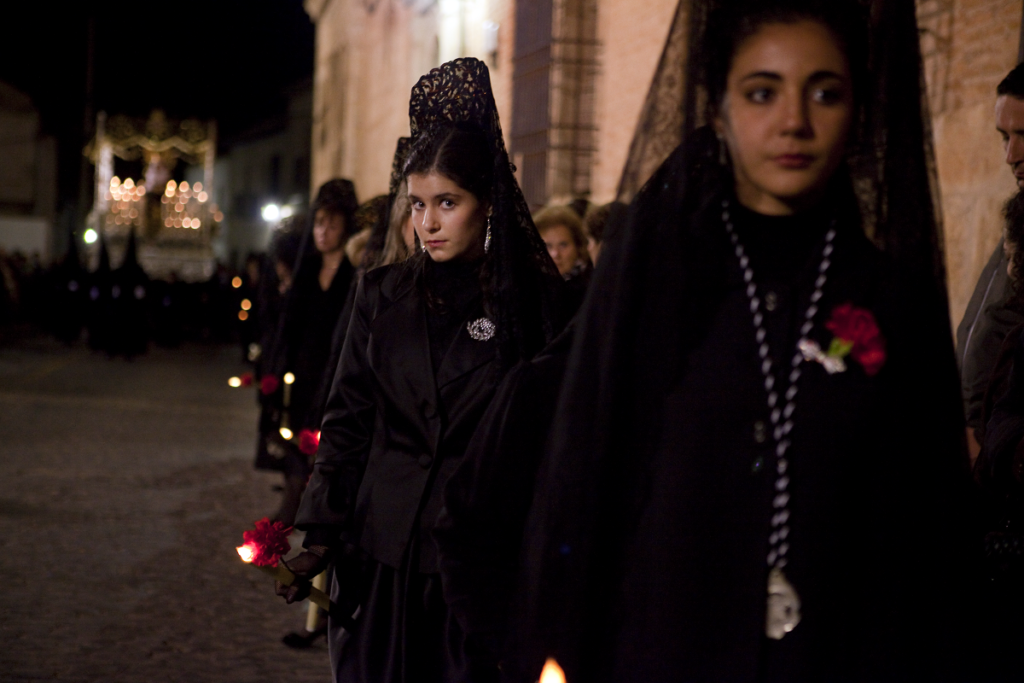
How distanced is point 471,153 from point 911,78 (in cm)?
150

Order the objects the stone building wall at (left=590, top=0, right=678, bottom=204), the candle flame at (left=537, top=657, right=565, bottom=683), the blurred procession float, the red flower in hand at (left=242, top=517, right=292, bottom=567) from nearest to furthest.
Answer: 1. the candle flame at (left=537, top=657, right=565, bottom=683)
2. the red flower in hand at (left=242, top=517, right=292, bottom=567)
3. the stone building wall at (left=590, top=0, right=678, bottom=204)
4. the blurred procession float

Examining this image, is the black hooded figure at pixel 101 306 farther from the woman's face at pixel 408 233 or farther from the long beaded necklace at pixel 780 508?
the long beaded necklace at pixel 780 508

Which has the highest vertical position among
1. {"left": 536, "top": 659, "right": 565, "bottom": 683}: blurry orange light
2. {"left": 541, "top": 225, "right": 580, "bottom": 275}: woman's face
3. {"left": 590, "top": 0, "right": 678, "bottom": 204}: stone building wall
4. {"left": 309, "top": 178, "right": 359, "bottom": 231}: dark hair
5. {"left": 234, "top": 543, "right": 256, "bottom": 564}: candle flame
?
{"left": 590, "top": 0, "right": 678, "bottom": 204}: stone building wall

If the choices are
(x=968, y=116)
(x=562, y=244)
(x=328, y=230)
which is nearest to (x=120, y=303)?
(x=328, y=230)

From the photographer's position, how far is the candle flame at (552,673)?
1725 mm

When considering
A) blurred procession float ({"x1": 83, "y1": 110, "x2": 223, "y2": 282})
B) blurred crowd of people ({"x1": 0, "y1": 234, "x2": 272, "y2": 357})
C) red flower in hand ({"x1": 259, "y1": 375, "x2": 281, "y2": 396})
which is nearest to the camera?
red flower in hand ({"x1": 259, "y1": 375, "x2": 281, "y2": 396})

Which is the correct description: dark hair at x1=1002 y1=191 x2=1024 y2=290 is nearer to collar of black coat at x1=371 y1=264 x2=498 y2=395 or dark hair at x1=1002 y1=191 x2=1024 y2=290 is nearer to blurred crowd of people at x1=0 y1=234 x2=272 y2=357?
collar of black coat at x1=371 y1=264 x2=498 y2=395

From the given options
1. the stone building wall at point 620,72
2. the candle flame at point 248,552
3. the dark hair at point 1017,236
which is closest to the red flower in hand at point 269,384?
the candle flame at point 248,552

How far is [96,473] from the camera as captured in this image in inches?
371

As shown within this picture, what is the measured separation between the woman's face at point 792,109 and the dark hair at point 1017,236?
1559mm

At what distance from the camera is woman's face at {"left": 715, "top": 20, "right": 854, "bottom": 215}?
178 cm

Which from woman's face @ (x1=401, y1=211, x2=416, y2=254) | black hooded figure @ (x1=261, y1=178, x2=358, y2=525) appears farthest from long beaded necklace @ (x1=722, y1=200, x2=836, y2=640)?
black hooded figure @ (x1=261, y1=178, x2=358, y2=525)

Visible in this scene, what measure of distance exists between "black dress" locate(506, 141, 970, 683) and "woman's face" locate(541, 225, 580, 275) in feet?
12.7

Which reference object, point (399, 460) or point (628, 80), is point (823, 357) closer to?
point (399, 460)
